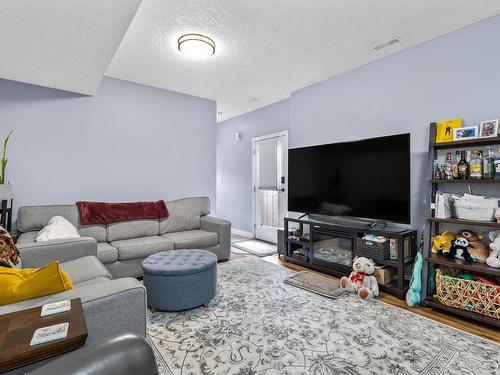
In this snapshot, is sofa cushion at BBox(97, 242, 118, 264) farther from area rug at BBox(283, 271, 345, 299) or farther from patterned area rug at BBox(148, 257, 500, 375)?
area rug at BBox(283, 271, 345, 299)

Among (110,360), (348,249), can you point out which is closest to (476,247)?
(348,249)

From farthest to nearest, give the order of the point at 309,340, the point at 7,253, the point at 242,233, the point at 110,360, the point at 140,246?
the point at 242,233 → the point at 140,246 → the point at 309,340 → the point at 7,253 → the point at 110,360

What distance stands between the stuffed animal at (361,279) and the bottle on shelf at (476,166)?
A: 46.6 inches

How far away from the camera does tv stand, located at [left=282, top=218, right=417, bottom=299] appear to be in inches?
106

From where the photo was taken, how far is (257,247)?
184 inches

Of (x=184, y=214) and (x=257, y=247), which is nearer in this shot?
(x=184, y=214)

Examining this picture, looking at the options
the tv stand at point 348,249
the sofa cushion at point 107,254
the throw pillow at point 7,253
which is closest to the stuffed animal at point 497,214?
the tv stand at point 348,249

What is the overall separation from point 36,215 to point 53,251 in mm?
1036

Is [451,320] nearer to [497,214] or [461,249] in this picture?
[461,249]

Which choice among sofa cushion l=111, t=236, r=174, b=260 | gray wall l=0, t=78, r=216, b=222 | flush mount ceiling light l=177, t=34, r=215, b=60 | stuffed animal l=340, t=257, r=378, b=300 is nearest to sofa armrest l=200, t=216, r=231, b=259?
sofa cushion l=111, t=236, r=174, b=260

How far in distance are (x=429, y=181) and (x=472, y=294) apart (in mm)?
971

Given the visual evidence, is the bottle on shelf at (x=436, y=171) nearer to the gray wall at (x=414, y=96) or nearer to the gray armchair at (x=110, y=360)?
the gray wall at (x=414, y=96)

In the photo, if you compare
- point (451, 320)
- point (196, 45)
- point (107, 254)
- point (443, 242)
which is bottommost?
point (451, 320)

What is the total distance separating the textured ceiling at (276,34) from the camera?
2221 mm
